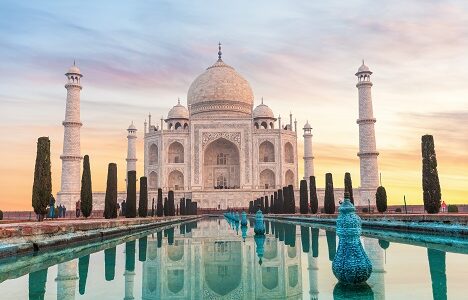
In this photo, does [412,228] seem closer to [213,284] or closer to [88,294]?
[213,284]

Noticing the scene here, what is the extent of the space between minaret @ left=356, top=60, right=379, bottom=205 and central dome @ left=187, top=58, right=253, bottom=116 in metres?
11.9

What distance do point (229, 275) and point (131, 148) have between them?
3984cm

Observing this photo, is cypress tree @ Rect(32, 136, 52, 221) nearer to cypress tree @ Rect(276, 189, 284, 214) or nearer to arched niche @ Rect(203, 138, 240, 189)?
cypress tree @ Rect(276, 189, 284, 214)

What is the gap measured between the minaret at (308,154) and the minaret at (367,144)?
8796mm

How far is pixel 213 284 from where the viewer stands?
3523mm

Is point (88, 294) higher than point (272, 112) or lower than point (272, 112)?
lower

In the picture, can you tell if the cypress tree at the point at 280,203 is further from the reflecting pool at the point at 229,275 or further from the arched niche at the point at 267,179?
the reflecting pool at the point at 229,275

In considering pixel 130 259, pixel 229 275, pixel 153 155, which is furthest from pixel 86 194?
pixel 153 155

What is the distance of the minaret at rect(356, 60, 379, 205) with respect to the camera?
33.1 meters

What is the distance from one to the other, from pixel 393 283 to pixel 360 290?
0.40 meters

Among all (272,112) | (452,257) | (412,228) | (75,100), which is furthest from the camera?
(272,112)

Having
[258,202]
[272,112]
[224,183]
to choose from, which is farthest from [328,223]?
[272,112]

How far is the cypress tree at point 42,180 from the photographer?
50.8 feet

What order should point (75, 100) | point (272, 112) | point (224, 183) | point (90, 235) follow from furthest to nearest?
point (272, 112), point (224, 183), point (75, 100), point (90, 235)
